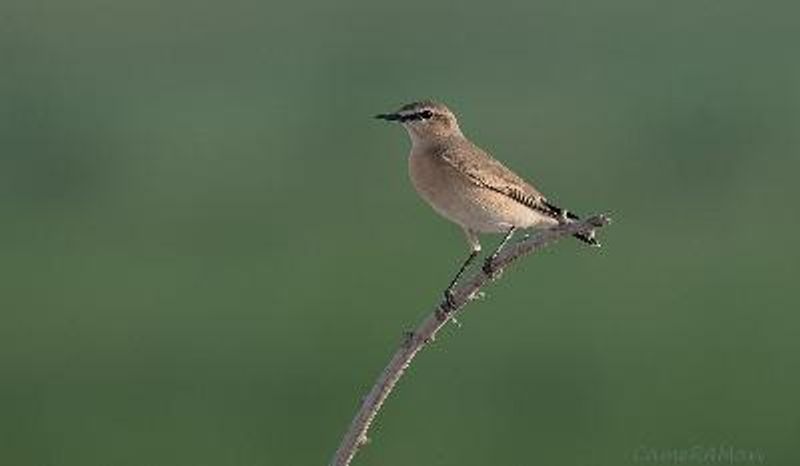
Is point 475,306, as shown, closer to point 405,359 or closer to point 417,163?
point 417,163

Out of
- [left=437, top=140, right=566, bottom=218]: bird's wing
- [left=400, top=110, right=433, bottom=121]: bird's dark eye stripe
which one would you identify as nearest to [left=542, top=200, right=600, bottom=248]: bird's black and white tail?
[left=437, top=140, right=566, bottom=218]: bird's wing

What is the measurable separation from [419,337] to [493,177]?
333 cm

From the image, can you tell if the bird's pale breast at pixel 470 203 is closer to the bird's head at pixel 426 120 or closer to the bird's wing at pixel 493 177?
the bird's wing at pixel 493 177

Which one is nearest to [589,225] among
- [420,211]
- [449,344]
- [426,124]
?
[426,124]

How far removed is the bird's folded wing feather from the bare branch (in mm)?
2480

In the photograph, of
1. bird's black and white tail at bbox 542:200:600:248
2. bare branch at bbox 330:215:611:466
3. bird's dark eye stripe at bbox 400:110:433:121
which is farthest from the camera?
bird's dark eye stripe at bbox 400:110:433:121

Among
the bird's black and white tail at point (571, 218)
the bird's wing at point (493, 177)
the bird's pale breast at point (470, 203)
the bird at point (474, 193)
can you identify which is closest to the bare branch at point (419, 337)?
the bird's black and white tail at point (571, 218)

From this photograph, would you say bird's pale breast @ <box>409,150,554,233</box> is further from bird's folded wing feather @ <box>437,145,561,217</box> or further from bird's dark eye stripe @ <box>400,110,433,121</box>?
bird's dark eye stripe @ <box>400,110,433,121</box>

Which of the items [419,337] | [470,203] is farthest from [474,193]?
[419,337]

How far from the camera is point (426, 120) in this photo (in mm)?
8984

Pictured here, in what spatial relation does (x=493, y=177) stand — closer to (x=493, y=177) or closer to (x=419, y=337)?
(x=493, y=177)

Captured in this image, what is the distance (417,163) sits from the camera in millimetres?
8477

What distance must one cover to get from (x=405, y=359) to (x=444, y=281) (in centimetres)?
1266

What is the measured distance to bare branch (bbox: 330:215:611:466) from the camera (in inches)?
181
